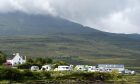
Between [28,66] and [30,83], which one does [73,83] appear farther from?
[28,66]

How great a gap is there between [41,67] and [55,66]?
433cm

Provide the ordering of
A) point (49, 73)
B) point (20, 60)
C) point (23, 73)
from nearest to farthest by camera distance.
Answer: point (23, 73) → point (49, 73) → point (20, 60)

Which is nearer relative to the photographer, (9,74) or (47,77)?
(9,74)

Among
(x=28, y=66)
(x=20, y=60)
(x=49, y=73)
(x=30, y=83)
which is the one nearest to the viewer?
(x=30, y=83)

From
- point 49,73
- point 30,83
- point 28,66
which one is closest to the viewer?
point 30,83

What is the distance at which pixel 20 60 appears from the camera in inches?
4368

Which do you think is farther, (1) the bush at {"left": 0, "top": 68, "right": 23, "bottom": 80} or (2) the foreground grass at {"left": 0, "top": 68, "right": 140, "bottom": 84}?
(1) the bush at {"left": 0, "top": 68, "right": 23, "bottom": 80}

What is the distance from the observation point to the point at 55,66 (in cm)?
10200

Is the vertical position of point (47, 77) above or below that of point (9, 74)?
below

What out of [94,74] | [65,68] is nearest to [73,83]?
[94,74]

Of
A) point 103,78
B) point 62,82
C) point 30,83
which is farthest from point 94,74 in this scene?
point 30,83

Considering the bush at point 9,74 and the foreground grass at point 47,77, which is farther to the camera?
the bush at point 9,74

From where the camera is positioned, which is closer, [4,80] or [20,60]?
[4,80]

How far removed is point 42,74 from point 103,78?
1378cm
